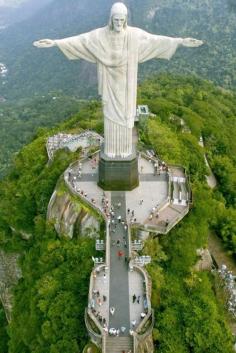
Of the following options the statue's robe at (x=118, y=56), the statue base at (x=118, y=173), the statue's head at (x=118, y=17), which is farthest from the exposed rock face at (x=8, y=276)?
the statue's head at (x=118, y=17)

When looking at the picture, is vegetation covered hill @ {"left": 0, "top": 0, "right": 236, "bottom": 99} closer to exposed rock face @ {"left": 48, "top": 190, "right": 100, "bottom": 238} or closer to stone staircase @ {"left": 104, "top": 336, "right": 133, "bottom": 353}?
exposed rock face @ {"left": 48, "top": 190, "right": 100, "bottom": 238}

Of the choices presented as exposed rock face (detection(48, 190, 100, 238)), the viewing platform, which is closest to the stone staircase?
the viewing platform

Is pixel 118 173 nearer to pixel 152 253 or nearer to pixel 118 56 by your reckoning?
pixel 152 253

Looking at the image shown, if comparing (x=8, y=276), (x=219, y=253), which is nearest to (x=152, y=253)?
(x=219, y=253)

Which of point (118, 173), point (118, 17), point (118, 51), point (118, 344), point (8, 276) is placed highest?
point (118, 17)

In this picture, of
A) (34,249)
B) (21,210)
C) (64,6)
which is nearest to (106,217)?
(34,249)
